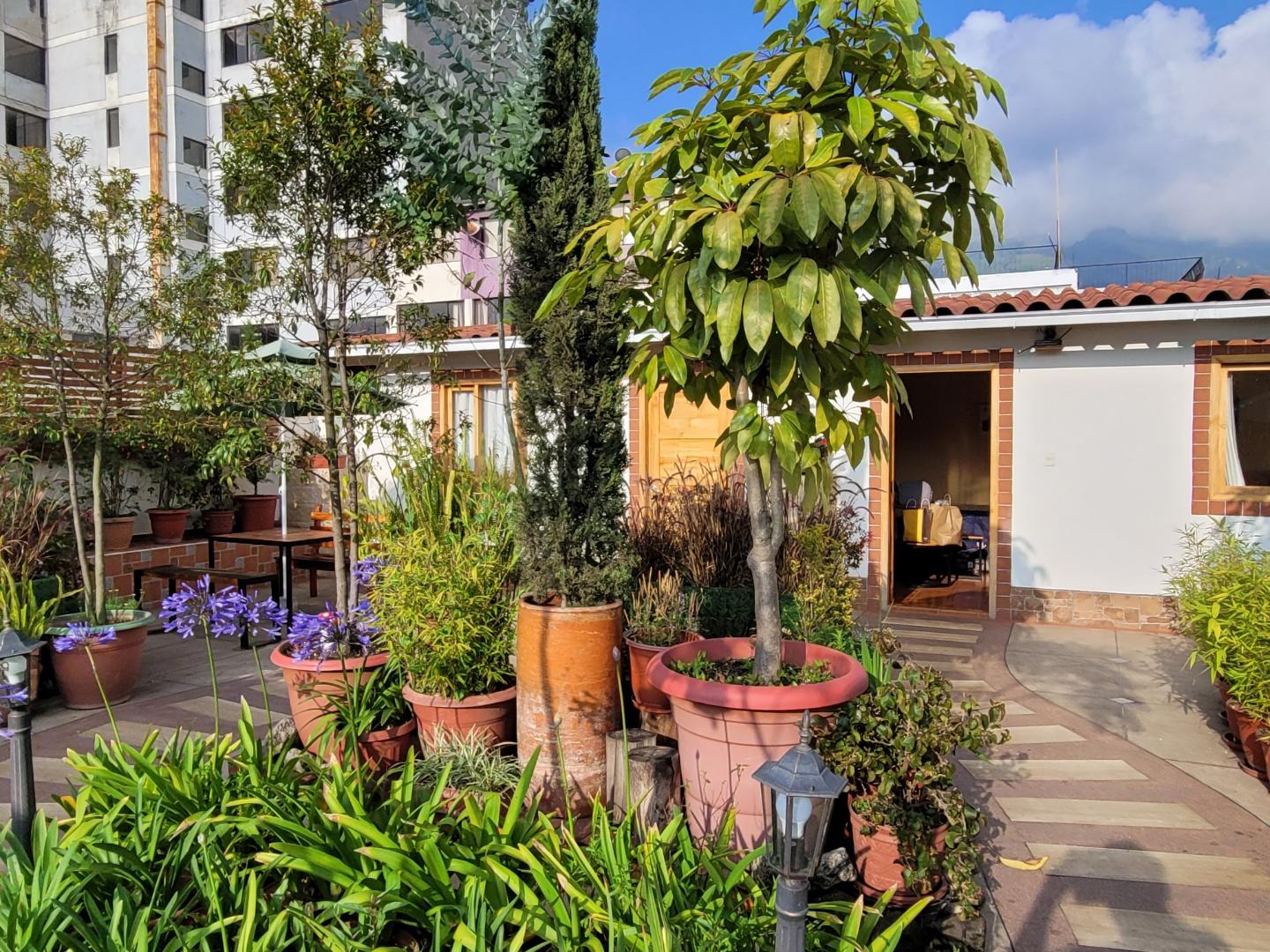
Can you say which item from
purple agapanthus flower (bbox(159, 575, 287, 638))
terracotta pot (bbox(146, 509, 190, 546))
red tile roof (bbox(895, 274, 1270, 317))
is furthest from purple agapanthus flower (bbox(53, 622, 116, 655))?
red tile roof (bbox(895, 274, 1270, 317))

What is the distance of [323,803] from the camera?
2.55m

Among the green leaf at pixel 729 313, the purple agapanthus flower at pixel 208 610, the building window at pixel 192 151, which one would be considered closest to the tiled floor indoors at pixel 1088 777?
the purple agapanthus flower at pixel 208 610

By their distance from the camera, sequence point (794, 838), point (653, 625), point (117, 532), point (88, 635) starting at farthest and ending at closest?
point (117, 532) < point (88, 635) < point (653, 625) < point (794, 838)

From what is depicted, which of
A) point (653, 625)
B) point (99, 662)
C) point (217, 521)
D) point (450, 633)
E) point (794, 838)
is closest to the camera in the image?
point (794, 838)

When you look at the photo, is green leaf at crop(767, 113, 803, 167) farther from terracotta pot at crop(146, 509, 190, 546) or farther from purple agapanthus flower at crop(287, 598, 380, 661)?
terracotta pot at crop(146, 509, 190, 546)

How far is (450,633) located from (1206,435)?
579 centimetres

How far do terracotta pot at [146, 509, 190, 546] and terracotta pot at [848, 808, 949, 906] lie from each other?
7.23m

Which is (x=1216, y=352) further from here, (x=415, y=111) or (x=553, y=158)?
(x=415, y=111)

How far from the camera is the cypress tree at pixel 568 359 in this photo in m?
3.42

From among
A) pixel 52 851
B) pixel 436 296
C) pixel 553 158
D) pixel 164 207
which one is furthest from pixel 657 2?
pixel 436 296

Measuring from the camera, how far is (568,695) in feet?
10.3

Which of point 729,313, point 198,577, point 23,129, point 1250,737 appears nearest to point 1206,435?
point 1250,737

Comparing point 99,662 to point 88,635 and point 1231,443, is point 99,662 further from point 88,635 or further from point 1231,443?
point 1231,443

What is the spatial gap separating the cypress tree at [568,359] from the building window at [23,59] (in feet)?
100.0
